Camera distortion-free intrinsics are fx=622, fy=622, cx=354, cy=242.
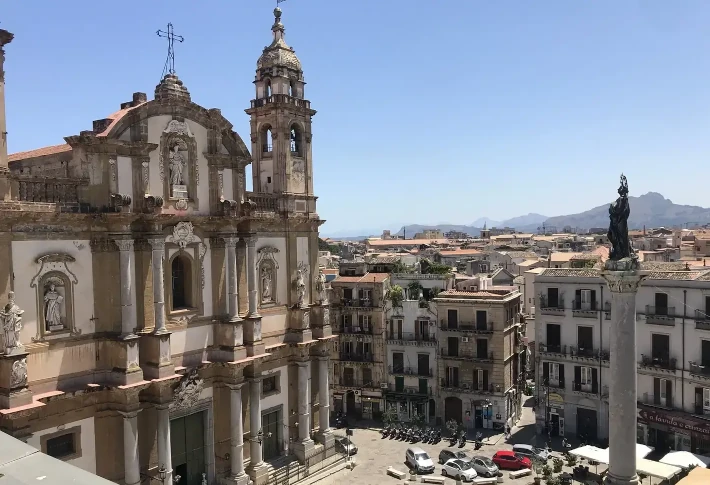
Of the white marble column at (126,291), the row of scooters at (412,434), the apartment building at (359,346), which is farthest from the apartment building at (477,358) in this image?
the white marble column at (126,291)

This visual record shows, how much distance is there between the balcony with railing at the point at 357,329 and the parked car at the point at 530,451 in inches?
538

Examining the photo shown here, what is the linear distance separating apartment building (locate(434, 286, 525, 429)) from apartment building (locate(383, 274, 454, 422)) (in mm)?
756

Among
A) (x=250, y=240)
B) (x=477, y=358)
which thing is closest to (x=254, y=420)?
(x=250, y=240)

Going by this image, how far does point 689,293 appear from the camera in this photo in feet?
118

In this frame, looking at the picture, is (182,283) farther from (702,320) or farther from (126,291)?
(702,320)

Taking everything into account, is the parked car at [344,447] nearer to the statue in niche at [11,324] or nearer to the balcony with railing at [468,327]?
the balcony with railing at [468,327]

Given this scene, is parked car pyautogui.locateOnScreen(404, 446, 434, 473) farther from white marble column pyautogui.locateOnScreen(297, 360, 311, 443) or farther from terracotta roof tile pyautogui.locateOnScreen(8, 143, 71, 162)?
terracotta roof tile pyautogui.locateOnScreen(8, 143, 71, 162)

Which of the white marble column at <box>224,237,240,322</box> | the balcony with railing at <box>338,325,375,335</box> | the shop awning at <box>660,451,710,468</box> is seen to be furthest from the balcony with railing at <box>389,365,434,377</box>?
the white marble column at <box>224,237,240,322</box>

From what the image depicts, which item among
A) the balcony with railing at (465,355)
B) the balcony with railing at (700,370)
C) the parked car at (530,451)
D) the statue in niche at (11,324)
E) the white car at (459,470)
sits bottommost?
the parked car at (530,451)

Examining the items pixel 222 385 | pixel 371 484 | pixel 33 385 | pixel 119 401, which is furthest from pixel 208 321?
pixel 371 484

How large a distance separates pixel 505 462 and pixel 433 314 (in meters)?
12.3

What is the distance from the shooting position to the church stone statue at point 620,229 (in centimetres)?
2228

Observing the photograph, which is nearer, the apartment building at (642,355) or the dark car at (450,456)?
the apartment building at (642,355)

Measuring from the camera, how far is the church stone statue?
22.3 m
